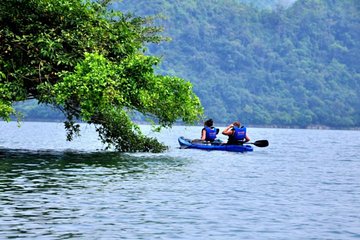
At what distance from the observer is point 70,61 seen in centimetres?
3969

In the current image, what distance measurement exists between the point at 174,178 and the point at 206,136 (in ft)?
68.7

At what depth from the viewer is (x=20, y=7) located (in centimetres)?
3984

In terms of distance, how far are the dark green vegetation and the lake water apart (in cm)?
319

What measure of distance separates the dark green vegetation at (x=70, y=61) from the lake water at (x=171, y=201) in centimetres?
319

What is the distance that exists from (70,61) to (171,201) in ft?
54.2

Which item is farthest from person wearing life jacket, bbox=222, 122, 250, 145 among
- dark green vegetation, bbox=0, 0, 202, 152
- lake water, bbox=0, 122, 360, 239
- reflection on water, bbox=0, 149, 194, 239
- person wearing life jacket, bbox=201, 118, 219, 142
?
lake water, bbox=0, 122, 360, 239

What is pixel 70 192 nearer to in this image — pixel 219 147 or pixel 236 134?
pixel 236 134

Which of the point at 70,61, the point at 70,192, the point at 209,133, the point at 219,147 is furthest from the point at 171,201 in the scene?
the point at 209,133

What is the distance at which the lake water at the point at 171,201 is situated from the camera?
19.3m

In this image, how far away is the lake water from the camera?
19.3 m

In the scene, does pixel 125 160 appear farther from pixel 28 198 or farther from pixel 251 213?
pixel 251 213

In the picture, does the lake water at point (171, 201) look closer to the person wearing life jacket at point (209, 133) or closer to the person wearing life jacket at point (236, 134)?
the person wearing life jacket at point (236, 134)

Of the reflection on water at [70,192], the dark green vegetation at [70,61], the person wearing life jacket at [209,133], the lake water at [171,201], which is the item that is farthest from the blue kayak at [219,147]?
the lake water at [171,201]

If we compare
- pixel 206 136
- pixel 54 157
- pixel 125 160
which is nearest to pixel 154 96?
pixel 125 160
